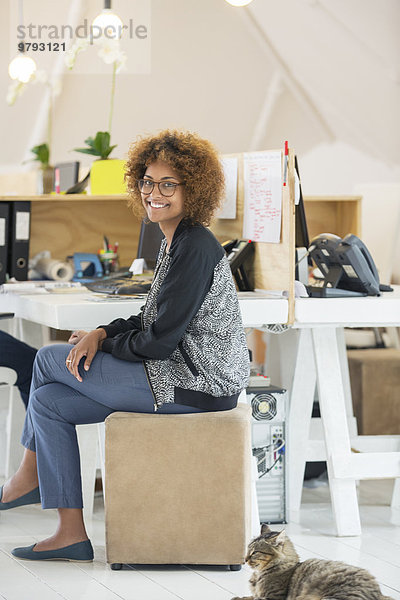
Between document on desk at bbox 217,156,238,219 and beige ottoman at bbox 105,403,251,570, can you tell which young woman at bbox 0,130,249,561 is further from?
document on desk at bbox 217,156,238,219

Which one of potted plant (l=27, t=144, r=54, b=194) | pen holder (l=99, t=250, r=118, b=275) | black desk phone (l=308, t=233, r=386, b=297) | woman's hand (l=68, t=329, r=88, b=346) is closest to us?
woman's hand (l=68, t=329, r=88, b=346)

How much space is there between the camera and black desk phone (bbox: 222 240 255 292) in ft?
9.37

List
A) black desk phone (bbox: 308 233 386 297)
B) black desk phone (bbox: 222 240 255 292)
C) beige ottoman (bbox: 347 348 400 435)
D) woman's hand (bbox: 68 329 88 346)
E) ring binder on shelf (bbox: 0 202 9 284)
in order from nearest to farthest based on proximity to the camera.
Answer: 1. woman's hand (bbox: 68 329 88 346)
2. black desk phone (bbox: 308 233 386 297)
3. black desk phone (bbox: 222 240 255 292)
4. ring binder on shelf (bbox: 0 202 9 284)
5. beige ottoman (bbox: 347 348 400 435)

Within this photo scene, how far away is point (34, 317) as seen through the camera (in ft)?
8.59

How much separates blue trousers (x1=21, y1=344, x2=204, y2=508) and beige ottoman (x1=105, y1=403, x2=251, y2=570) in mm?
55

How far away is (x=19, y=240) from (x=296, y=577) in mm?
1979

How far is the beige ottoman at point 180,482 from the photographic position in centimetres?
219

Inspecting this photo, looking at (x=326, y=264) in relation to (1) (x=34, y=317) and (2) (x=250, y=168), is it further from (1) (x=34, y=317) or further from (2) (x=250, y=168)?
(1) (x=34, y=317)

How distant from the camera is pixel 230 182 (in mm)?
2977

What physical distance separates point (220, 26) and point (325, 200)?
9.28 ft

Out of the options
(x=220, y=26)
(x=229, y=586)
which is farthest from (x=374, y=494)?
(x=220, y=26)

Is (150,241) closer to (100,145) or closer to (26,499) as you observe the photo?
(100,145)

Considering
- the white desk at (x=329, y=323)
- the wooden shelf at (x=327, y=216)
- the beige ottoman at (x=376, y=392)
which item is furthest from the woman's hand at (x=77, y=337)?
the beige ottoman at (x=376, y=392)

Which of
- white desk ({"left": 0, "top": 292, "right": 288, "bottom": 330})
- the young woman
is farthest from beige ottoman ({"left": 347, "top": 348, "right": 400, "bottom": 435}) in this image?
the young woman
